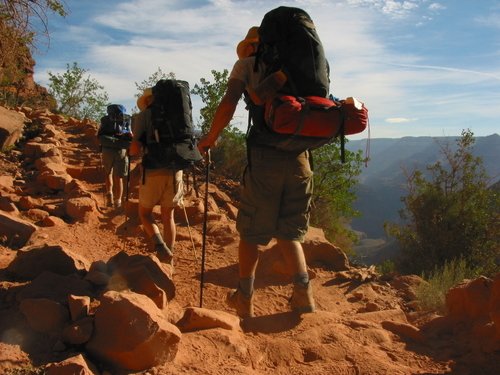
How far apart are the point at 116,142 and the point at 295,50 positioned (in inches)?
204

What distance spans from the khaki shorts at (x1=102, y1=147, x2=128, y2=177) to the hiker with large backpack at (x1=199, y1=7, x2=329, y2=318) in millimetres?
4586

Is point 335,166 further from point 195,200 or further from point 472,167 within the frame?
point 195,200

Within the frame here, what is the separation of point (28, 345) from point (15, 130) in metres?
8.66

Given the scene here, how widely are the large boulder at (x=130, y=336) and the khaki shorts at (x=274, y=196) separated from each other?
0.98m

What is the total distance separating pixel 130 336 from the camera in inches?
93.6

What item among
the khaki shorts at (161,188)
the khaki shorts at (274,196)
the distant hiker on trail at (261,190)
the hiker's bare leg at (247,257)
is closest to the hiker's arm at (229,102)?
the distant hiker on trail at (261,190)

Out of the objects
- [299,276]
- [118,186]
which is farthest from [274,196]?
[118,186]

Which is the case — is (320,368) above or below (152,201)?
below

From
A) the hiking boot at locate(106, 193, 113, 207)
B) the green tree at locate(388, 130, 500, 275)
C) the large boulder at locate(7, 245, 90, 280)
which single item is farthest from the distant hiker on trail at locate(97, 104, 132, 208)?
the green tree at locate(388, 130, 500, 275)

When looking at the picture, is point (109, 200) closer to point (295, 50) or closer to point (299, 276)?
point (299, 276)

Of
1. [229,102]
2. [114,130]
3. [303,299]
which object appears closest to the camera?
[229,102]

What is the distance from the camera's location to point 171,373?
236 centimetres

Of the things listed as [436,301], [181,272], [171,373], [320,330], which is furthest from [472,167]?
[171,373]

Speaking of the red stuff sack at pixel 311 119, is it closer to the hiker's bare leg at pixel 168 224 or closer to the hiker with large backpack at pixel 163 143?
the hiker with large backpack at pixel 163 143
